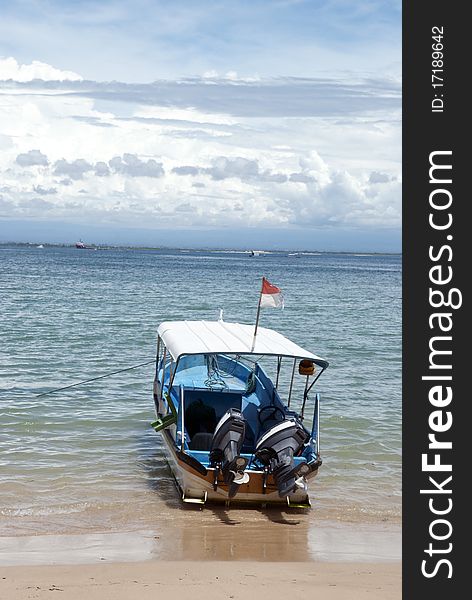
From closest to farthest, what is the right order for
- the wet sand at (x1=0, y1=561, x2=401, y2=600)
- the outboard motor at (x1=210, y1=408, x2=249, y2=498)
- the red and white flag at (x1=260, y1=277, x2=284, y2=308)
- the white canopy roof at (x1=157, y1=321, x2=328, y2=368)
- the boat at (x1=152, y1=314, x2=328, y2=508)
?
the wet sand at (x1=0, y1=561, x2=401, y2=600) < the outboard motor at (x1=210, y1=408, x2=249, y2=498) < the boat at (x1=152, y1=314, x2=328, y2=508) < the white canopy roof at (x1=157, y1=321, x2=328, y2=368) < the red and white flag at (x1=260, y1=277, x2=284, y2=308)

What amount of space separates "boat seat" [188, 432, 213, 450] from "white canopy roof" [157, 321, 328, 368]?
3.99ft

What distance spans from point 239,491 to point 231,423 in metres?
0.90

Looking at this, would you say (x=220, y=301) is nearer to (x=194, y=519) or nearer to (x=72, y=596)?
(x=194, y=519)

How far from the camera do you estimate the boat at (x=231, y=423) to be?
1132 centimetres

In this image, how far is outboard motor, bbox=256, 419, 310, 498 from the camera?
440 inches

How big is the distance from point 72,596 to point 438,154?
16.8 feet

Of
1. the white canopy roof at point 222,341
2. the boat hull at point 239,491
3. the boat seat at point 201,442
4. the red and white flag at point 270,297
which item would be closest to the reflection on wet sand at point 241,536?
the boat hull at point 239,491

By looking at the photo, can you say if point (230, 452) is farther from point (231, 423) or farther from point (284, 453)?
point (284, 453)

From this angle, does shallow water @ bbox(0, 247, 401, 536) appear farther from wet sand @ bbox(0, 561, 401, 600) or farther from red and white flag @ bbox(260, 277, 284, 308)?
red and white flag @ bbox(260, 277, 284, 308)

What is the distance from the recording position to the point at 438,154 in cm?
701

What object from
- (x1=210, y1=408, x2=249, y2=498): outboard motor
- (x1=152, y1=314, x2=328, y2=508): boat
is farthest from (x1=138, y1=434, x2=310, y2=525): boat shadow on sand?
(x1=210, y1=408, x2=249, y2=498): outboard motor

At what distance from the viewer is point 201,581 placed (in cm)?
860

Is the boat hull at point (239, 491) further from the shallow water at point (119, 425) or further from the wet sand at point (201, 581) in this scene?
the wet sand at point (201, 581)

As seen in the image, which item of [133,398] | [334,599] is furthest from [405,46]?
[133,398]
